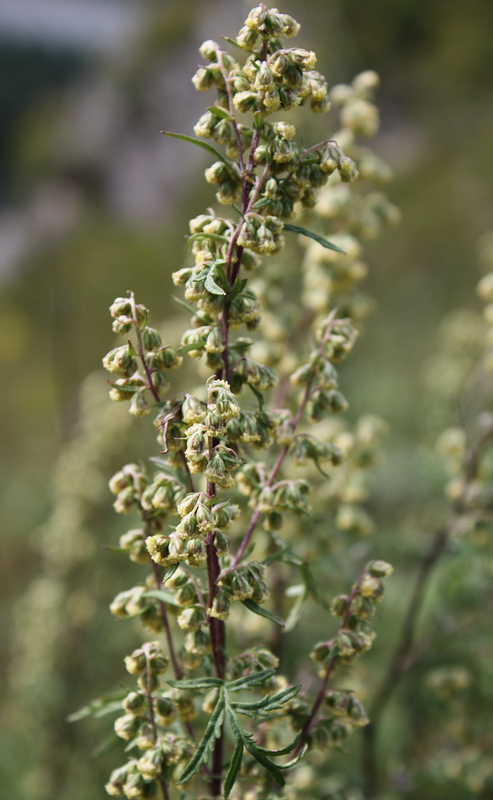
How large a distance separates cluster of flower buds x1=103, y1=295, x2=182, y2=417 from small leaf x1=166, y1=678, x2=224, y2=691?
1.14 ft

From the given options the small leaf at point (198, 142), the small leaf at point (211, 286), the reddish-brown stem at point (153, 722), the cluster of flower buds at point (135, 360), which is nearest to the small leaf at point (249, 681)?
the reddish-brown stem at point (153, 722)

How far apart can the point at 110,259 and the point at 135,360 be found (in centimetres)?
778

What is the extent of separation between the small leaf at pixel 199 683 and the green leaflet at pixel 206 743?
2 centimetres

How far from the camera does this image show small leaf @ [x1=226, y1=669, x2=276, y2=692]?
3.14 ft

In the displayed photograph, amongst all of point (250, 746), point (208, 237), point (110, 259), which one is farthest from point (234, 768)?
point (110, 259)

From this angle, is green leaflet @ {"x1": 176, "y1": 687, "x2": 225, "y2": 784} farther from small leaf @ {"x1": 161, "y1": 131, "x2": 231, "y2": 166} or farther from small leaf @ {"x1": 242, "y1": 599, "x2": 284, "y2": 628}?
small leaf @ {"x1": 161, "y1": 131, "x2": 231, "y2": 166}

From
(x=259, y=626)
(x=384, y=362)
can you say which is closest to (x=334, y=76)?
(x=384, y=362)

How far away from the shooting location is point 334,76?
8.04 metres

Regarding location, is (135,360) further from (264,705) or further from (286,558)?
(264,705)

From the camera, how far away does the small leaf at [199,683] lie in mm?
938

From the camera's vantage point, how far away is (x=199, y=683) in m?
0.97

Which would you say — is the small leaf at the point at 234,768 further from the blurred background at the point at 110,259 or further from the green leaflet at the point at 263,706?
the blurred background at the point at 110,259

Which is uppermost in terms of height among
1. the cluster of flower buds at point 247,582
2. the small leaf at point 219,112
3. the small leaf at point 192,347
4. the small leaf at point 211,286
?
the small leaf at point 219,112

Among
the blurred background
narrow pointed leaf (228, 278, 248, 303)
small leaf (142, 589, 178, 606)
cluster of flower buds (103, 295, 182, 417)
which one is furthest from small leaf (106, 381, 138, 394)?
the blurred background
